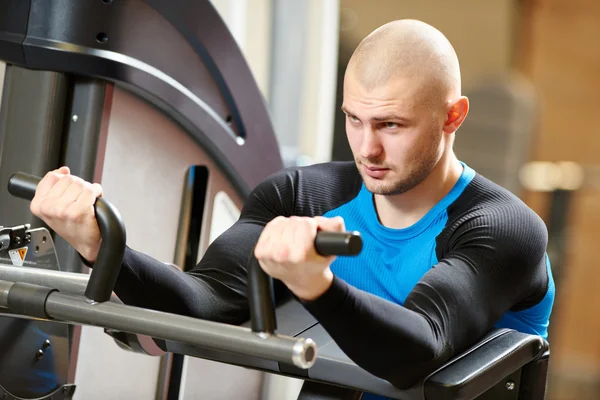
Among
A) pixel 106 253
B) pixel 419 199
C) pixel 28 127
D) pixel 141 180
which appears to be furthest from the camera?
pixel 141 180

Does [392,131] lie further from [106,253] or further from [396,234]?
[106,253]

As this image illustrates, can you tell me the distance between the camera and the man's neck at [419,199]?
4.30 feet

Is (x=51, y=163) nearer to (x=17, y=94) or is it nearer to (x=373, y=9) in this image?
(x=17, y=94)

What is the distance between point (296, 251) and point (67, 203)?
320 mm

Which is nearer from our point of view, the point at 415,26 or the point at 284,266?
the point at 284,266

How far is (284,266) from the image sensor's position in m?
0.89

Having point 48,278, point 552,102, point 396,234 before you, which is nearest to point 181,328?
point 48,278

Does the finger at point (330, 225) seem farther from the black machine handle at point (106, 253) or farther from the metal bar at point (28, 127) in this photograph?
the metal bar at point (28, 127)

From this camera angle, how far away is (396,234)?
1299 millimetres

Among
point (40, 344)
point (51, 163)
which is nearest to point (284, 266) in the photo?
point (40, 344)

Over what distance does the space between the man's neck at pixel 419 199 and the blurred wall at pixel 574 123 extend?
3.57 m

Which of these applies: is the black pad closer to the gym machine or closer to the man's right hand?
the gym machine

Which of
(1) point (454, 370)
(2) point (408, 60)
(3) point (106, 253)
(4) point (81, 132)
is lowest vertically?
(1) point (454, 370)

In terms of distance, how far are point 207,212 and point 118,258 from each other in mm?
775
